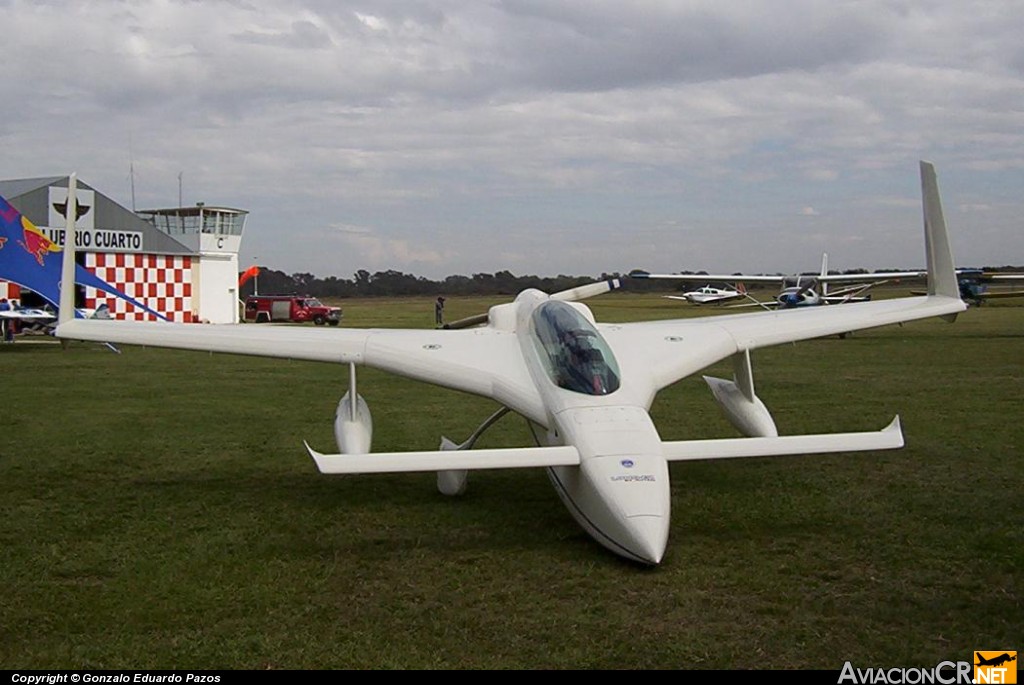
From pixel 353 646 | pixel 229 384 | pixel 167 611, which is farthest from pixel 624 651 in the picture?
pixel 229 384

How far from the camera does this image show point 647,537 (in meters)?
5.79

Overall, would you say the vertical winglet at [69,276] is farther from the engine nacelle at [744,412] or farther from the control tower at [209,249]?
the control tower at [209,249]

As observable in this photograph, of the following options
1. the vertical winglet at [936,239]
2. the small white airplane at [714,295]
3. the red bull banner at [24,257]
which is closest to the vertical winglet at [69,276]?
the vertical winglet at [936,239]

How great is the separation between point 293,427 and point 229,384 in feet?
18.5

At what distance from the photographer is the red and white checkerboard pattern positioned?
30.8m

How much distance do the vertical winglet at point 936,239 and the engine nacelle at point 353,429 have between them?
20.4 feet

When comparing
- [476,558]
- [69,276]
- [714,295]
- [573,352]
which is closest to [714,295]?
[714,295]

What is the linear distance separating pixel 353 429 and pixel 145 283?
27.9 metres

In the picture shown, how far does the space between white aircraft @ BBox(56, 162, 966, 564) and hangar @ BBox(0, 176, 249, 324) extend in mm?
19747

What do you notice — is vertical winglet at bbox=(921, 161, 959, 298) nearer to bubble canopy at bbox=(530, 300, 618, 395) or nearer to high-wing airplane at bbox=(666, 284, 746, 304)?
bubble canopy at bbox=(530, 300, 618, 395)

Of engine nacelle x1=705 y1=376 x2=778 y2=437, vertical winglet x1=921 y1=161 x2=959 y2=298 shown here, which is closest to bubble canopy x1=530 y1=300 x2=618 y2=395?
engine nacelle x1=705 y1=376 x2=778 y2=437

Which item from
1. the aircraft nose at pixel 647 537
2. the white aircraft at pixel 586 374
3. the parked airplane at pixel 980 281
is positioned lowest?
the aircraft nose at pixel 647 537

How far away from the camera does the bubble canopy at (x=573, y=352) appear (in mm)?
6969

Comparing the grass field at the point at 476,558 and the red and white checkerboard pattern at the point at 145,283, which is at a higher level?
the red and white checkerboard pattern at the point at 145,283
